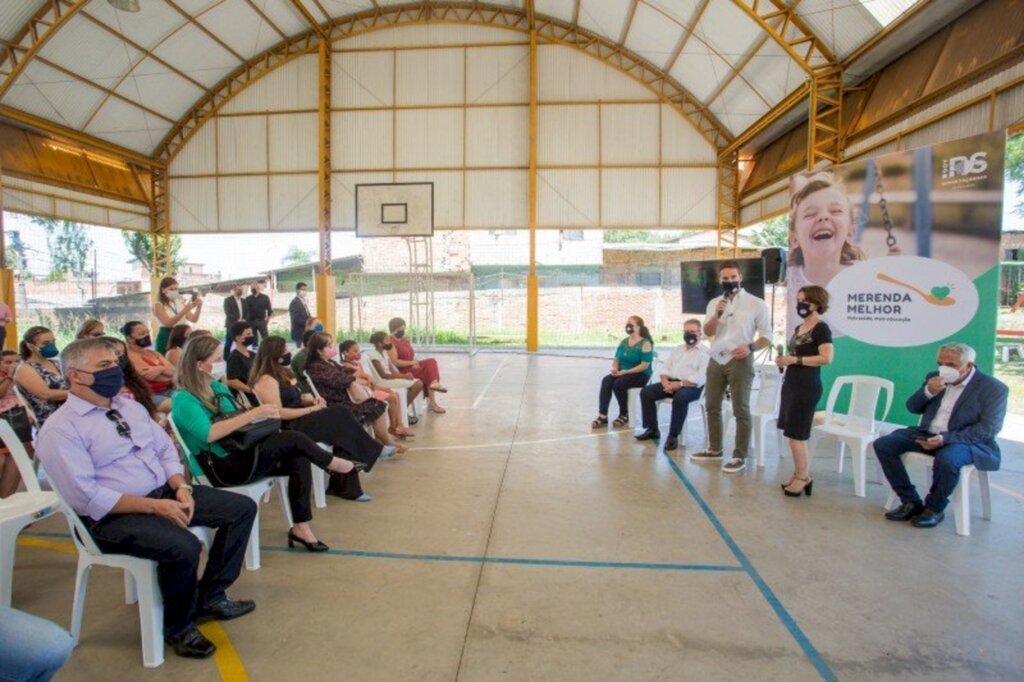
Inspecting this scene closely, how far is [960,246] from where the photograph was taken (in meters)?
4.88

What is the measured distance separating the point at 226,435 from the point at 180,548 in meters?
0.78

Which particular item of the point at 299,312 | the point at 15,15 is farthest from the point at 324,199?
the point at 15,15

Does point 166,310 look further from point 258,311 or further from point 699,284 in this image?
point 699,284

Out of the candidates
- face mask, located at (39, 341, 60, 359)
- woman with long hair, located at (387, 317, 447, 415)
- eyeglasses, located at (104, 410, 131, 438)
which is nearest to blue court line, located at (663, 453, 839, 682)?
eyeglasses, located at (104, 410, 131, 438)

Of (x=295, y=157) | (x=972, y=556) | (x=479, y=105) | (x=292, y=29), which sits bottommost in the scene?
(x=972, y=556)

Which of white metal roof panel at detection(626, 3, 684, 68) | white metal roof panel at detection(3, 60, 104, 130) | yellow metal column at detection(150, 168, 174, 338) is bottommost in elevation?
yellow metal column at detection(150, 168, 174, 338)

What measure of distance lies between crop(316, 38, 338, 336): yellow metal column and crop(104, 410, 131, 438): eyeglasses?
12.8 metres

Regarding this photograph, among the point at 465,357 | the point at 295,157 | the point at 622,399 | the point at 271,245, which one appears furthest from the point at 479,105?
the point at 271,245

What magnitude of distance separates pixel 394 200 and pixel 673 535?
1205 cm

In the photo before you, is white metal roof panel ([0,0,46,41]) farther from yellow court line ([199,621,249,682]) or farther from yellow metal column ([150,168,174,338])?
yellow court line ([199,621,249,682])

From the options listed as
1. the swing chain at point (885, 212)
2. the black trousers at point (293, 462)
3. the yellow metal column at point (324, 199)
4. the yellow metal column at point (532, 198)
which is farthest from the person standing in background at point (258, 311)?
the swing chain at point (885, 212)

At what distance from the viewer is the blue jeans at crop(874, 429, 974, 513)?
138 inches

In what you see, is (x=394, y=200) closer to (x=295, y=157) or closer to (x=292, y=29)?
(x=295, y=157)

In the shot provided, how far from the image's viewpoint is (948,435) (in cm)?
360
